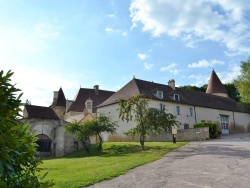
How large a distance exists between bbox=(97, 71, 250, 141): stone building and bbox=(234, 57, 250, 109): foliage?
16.5 feet

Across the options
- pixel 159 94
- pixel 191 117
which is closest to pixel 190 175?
pixel 159 94

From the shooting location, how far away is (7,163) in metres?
3.30

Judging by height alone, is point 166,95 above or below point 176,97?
above

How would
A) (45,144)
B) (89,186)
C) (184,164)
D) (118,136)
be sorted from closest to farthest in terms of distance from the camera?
(89,186) < (184,164) < (45,144) < (118,136)

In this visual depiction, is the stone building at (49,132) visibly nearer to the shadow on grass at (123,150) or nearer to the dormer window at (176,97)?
the shadow on grass at (123,150)

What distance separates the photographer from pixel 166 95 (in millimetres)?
38656

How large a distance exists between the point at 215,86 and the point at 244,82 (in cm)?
1823

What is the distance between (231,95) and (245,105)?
988 inches

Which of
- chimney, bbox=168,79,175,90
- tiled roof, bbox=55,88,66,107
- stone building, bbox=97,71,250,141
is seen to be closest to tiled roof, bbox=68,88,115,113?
tiled roof, bbox=55,88,66,107

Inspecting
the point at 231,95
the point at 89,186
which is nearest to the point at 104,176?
the point at 89,186

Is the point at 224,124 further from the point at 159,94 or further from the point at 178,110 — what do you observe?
the point at 159,94

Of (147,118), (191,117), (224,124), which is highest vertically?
(191,117)

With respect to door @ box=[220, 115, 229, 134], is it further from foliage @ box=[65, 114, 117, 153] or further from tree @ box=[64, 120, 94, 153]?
tree @ box=[64, 120, 94, 153]

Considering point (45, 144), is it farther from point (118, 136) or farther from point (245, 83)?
point (245, 83)
